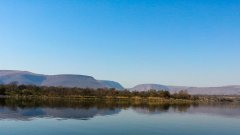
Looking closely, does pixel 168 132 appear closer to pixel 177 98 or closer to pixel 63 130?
pixel 63 130

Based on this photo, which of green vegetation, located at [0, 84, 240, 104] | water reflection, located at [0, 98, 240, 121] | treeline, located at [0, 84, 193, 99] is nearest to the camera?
water reflection, located at [0, 98, 240, 121]

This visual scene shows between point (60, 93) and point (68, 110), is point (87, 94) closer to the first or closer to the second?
point (60, 93)

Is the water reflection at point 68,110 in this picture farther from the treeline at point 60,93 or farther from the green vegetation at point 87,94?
the treeline at point 60,93

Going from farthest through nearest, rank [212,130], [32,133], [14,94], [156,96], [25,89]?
1. [156,96]
2. [25,89]
3. [14,94]
4. [212,130]
5. [32,133]

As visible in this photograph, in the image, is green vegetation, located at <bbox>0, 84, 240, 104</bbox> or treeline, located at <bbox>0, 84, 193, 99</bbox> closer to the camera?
green vegetation, located at <bbox>0, 84, 240, 104</bbox>

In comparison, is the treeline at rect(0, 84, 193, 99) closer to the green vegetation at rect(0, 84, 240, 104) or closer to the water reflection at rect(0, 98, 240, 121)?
the green vegetation at rect(0, 84, 240, 104)

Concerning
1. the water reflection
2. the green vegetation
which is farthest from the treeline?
the water reflection

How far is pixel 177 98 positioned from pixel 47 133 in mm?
154831

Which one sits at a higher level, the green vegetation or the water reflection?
the green vegetation

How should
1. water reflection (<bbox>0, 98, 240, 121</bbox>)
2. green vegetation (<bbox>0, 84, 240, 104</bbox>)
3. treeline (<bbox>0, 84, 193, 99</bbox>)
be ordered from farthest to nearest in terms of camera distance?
treeline (<bbox>0, 84, 193, 99</bbox>) < green vegetation (<bbox>0, 84, 240, 104</bbox>) < water reflection (<bbox>0, 98, 240, 121</bbox>)

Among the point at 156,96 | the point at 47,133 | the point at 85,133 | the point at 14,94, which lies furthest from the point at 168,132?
the point at 156,96

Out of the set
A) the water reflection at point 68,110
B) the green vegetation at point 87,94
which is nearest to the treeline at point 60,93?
the green vegetation at point 87,94

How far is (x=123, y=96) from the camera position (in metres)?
→ 176

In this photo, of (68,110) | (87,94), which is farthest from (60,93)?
(68,110)
